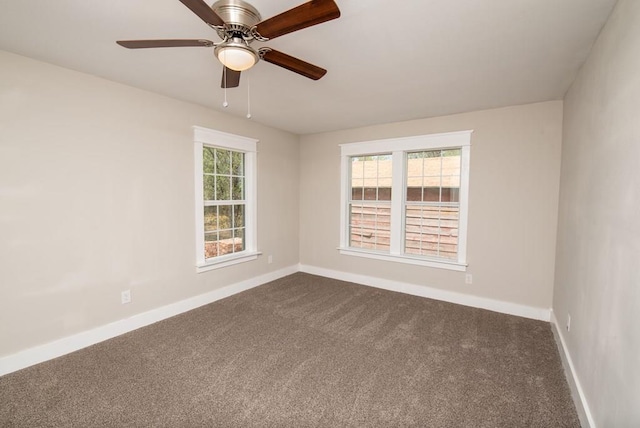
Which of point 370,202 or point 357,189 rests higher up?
point 357,189

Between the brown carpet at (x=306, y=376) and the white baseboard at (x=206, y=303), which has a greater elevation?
the white baseboard at (x=206, y=303)

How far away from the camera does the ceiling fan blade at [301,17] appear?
121 centimetres

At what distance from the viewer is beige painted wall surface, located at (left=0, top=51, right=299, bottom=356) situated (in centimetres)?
220

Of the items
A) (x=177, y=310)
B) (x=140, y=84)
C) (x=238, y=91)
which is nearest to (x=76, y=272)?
(x=177, y=310)

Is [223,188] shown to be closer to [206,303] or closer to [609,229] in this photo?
[206,303]

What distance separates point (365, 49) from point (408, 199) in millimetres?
2440

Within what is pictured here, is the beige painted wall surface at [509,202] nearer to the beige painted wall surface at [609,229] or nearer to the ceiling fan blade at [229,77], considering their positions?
the beige painted wall surface at [609,229]

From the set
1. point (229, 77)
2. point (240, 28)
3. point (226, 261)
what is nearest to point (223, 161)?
point (226, 261)

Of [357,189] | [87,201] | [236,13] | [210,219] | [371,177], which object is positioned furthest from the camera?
Answer: [357,189]

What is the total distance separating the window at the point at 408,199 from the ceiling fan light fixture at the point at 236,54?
284 cm

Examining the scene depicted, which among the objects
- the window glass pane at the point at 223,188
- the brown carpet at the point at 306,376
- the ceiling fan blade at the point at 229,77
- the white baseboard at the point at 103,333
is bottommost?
the brown carpet at the point at 306,376

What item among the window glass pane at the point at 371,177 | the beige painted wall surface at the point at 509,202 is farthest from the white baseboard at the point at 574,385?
the window glass pane at the point at 371,177

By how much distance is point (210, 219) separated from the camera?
3689 millimetres

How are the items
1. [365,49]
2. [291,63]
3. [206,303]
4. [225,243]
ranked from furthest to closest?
1. [225,243]
2. [206,303]
3. [365,49]
4. [291,63]
